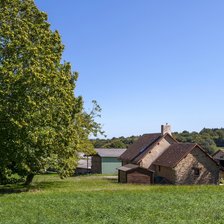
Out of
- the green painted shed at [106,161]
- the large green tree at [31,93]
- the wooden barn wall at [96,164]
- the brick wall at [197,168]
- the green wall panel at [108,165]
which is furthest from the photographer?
the wooden barn wall at [96,164]

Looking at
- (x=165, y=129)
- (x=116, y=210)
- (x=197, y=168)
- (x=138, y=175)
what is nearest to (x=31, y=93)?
(x=116, y=210)

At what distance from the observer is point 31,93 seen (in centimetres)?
3494

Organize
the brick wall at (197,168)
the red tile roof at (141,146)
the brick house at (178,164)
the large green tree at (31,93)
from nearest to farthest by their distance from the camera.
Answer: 1. the large green tree at (31,93)
2. the brick house at (178,164)
3. the brick wall at (197,168)
4. the red tile roof at (141,146)

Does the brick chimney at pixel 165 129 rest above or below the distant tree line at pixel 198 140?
below

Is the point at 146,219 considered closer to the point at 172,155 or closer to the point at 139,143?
the point at 172,155

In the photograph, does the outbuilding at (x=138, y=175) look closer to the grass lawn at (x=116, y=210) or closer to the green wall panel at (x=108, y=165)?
the grass lawn at (x=116, y=210)

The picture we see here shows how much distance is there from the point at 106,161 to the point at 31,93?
41.0m

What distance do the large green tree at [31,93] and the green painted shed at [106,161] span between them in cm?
3319

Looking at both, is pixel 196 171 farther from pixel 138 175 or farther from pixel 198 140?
pixel 198 140

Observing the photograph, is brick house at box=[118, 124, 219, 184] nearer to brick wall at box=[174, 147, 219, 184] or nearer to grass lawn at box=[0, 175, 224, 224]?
brick wall at box=[174, 147, 219, 184]

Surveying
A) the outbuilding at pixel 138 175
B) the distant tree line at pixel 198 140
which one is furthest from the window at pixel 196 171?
the distant tree line at pixel 198 140

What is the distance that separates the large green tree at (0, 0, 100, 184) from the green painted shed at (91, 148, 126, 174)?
3319 cm

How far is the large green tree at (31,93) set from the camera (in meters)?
33.7

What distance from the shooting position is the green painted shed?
7344 cm
